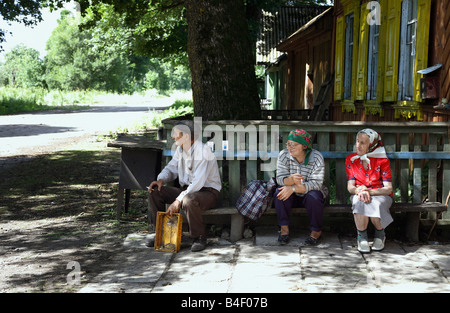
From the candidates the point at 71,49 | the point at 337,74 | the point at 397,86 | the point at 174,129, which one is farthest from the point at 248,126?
the point at 71,49

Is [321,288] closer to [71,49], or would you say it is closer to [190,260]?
[190,260]

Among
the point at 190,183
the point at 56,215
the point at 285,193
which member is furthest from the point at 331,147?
the point at 56,215

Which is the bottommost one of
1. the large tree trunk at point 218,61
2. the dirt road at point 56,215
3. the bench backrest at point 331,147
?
the dirt road at point 56,215

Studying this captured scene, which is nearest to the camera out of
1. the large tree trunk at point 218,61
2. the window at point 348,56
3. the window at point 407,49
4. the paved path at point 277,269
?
the paved path at point 277,269

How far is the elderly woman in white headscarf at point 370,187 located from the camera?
19.2 ft

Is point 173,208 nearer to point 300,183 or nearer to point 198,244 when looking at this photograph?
point 198,244

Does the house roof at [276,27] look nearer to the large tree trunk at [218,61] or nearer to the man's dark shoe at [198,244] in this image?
the large tree trunk at [218,61]

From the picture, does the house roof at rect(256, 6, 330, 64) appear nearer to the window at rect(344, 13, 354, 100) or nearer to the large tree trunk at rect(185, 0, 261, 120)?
the window at rect(344, 13, 354, 100)

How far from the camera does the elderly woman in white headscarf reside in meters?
5.87

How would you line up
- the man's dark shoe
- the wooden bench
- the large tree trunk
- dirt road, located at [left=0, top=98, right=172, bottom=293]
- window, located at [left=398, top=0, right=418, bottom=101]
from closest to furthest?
dirt road, located at [left=0, top=98, right=172, bottom=293]
the man's dark shoe
the wooden bench
window, located at [left=398, top=0, right=418, bottom=101]
the large tree trunk

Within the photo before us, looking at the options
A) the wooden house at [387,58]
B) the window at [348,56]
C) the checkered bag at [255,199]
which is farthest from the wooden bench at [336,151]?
the window at [348,56]

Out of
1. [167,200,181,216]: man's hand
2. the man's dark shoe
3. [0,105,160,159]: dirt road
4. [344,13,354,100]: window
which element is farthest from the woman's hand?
[0,105,160,159]: dirt road

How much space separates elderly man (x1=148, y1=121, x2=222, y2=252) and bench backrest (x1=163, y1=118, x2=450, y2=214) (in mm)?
257

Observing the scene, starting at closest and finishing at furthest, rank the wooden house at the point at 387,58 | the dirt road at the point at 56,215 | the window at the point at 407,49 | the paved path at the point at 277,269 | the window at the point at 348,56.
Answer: the paved path at the point at 277,269, the dirt road at the point at 56,215, the wooden house at the point at 387,58, the window at the point at 407,49, the window at the point at 348,56
